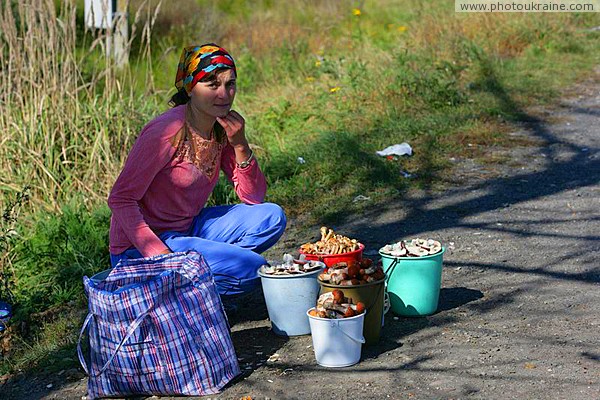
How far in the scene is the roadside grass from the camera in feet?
19.4

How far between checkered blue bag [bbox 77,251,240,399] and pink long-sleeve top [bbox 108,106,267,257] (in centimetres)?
34

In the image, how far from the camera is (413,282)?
435 centimetres

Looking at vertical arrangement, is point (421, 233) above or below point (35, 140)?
below

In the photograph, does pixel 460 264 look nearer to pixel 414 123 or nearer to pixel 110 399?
pixel 110 399

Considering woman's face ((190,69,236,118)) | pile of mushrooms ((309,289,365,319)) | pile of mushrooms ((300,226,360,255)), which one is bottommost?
pile of mushrooms ((309,289,365,319))

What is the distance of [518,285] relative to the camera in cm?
484

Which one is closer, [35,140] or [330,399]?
[330,399]

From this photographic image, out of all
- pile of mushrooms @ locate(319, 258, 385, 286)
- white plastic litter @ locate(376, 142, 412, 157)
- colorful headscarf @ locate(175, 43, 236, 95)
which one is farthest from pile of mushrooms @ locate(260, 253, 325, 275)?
white plastic litter @ locate(376, 142, 412, 157)

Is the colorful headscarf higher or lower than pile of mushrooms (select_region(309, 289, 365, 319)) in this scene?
higher

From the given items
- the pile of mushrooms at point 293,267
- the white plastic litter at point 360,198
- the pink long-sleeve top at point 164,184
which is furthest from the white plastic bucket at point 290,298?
the white plastic litter at point 360,198

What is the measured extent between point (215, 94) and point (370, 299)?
1.17 meters

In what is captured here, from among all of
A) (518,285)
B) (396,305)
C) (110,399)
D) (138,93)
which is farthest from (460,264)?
(138,93)

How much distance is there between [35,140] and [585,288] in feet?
13.3

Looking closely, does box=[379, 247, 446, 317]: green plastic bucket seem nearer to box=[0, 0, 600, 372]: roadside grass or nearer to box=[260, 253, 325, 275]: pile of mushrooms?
box=[260, 253, 325, 275]: pile of mushrooms
